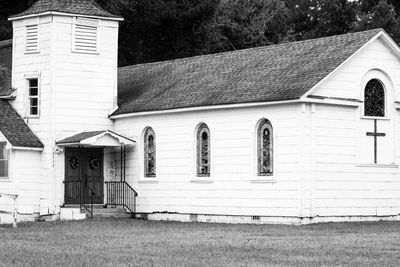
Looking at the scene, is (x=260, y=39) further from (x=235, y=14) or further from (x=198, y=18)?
(x=198, y=18)

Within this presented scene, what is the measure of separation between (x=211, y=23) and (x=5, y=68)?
20.0 metres

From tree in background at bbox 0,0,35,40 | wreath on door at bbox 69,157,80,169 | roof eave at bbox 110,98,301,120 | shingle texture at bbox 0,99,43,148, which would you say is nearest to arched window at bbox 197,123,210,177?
roof eave at bbox 110,98,301,120

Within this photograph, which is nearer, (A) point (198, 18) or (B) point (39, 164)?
(B) point (39, 164)

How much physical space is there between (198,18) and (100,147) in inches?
773

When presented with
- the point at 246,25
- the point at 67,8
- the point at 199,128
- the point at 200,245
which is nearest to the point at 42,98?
the point at 67,8

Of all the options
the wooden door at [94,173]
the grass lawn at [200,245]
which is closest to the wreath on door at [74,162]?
the wooden door at [94,173]

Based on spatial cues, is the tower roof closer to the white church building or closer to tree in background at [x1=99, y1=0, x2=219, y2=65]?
the white church building

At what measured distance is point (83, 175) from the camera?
41.8 meters

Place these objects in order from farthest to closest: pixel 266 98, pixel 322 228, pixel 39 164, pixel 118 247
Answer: pixel 39 164, pixel 266 98, pixel 322 228, pixel 118 247

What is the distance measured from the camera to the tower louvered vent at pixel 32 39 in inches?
1630

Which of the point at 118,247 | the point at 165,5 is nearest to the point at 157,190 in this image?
the point at 118,247

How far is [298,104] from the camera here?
35.3m

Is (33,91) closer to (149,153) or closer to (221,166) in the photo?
(149,153)

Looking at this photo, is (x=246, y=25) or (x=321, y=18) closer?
(x=246, y=25)
